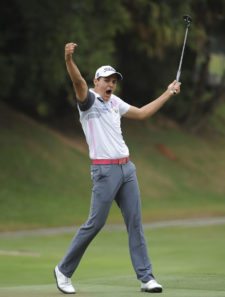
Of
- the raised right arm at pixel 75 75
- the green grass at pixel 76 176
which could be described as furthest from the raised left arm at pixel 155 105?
the green grass at pixel 76 176

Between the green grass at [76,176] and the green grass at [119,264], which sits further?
the green grass at [76,176]

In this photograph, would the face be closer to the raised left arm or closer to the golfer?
the golfer

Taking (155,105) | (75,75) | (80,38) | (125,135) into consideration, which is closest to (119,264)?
(155,105)

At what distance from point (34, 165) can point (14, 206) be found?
3220 millimetres

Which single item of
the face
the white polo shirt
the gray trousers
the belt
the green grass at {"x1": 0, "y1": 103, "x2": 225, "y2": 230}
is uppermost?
the face

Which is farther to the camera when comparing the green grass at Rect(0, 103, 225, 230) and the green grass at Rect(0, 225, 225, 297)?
the green grass at Rect(0, 103, 225, 230)

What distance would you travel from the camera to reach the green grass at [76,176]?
23.3 metres

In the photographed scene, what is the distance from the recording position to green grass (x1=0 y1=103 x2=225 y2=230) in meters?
23.3

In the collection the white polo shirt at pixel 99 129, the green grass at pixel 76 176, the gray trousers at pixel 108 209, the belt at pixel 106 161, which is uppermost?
the white polo shirt at pixel 99 129

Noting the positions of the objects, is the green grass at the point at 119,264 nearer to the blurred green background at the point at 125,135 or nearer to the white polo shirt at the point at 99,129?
the blurred green background at the point at 125,135

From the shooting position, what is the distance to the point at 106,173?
860 centimetres

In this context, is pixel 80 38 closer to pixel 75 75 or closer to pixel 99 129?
pixel 99 129

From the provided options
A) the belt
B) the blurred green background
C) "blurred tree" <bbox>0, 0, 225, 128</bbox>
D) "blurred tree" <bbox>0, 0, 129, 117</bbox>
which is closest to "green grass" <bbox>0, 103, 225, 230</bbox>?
the blurred green background

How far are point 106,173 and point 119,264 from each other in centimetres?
579
